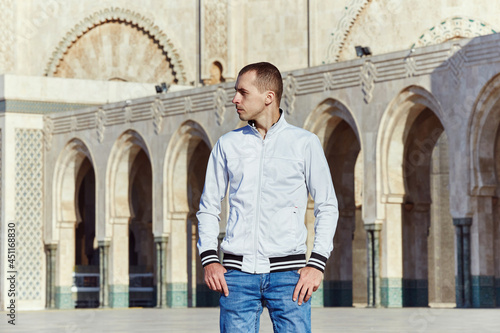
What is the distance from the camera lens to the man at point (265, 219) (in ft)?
13.1

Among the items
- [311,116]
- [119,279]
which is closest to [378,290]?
[311,116]

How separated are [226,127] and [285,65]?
420 cm

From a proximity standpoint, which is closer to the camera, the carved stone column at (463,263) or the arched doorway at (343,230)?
the carved stone column at (463,263)

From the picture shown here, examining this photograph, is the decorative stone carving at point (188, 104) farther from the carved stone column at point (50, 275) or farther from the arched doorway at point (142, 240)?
the carved stone column at point (50, 275)

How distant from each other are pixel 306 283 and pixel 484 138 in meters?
14.6

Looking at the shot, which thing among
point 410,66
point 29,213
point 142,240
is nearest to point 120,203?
point 29,213

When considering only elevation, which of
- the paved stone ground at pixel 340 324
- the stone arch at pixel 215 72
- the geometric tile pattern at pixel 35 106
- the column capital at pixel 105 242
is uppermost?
the stone arch at pixel 215 72

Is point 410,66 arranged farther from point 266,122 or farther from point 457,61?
point 266,122

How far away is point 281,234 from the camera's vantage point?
4035mm

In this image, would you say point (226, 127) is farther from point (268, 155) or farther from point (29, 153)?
point (268, 155)

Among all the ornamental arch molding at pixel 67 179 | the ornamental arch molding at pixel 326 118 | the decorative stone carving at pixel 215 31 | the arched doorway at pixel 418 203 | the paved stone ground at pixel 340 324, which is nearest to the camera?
the paved stone ground at pixel 340 324

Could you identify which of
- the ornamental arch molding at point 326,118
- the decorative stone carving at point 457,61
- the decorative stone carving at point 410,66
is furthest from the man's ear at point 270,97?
the ornamental arch molding at point 326,118

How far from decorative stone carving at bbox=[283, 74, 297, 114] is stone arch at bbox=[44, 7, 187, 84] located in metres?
6.75

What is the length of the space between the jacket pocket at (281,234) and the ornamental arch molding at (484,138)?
14305 millimetres
